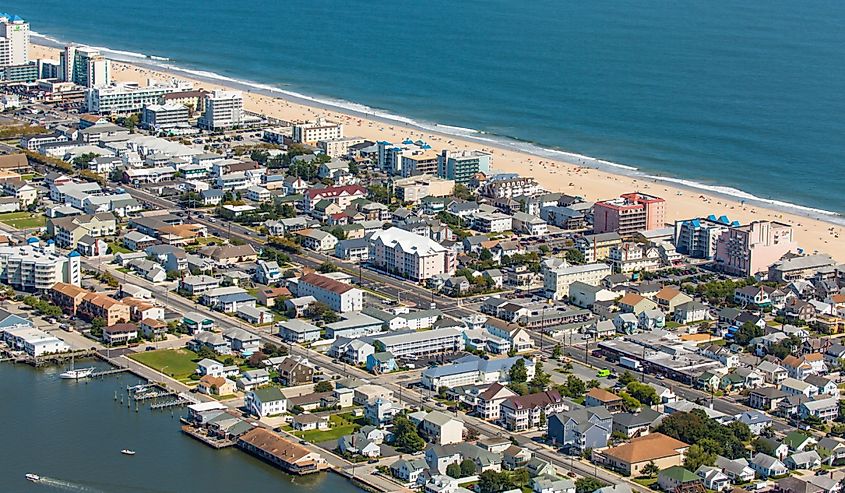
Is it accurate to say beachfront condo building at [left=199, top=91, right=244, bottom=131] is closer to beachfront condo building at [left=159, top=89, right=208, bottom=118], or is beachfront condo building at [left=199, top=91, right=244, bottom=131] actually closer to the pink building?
beachfront condo building at [left=159, top=89, right=208, bottom=118]

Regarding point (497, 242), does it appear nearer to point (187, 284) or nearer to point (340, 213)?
point (340, 213)

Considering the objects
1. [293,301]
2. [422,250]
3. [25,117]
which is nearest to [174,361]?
[293,301]

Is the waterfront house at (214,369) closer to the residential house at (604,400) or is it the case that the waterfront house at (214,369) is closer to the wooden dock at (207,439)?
the wooden dock at (207,439)

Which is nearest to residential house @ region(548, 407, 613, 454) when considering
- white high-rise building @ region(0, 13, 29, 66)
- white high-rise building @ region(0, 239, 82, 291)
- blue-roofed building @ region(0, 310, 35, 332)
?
blue-roofed building @ region(0, 310, 35, 332)

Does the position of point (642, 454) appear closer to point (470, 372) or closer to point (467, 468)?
point (467, 468)

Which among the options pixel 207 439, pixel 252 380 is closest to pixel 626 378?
pixel 252 380
